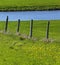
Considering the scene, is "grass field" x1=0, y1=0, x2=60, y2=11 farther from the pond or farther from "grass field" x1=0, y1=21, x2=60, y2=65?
"grass field" x1=0, y1=21, x2=60, y2=65

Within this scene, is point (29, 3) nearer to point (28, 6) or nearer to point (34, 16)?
point (28, 6)

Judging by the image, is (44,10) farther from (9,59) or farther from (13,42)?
(9,59)

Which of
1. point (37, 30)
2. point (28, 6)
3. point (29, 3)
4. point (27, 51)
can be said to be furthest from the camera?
point (29, 3)

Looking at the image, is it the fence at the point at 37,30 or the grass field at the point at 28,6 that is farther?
the grass field at the point at 28,6

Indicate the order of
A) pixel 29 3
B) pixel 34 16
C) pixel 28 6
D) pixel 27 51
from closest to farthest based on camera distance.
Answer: pixel 27 51 < pixel 34 16 < pixel 28 6 < pixel 29 3

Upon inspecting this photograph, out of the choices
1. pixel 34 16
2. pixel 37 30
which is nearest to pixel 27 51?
pixel 37 30

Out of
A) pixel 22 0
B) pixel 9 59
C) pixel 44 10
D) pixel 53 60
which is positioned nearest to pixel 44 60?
pixel 53 60

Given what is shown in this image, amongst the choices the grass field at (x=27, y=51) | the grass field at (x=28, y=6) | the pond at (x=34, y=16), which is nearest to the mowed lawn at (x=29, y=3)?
the grass field at (x=28, y=6)

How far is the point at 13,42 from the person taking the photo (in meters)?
29.3

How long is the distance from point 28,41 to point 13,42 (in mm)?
1601

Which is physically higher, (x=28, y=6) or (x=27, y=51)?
(x=28, y=6)

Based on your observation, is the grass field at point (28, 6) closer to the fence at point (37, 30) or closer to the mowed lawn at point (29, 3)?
the mowed lawn at point (29, 3)

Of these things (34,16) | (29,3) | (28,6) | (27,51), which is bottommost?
(27,51)

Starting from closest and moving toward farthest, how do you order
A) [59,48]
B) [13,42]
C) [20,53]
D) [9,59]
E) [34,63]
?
[34,63] < [9,59] < [20,53] < [59,48] < [13,42]
